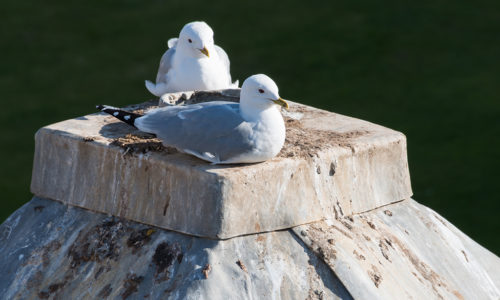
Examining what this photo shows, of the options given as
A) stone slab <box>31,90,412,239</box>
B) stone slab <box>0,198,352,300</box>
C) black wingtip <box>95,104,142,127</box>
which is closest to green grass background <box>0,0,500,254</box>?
stone slab <box>31,90,412,239</box>

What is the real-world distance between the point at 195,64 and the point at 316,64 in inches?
236

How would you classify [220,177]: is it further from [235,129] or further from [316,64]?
[316,64]

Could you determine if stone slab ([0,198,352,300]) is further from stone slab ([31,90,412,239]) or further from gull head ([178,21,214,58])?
gull head ([178,21,214,58])

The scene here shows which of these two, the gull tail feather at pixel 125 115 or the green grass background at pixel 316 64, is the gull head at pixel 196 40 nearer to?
the gull tail feather at pixel 125 115

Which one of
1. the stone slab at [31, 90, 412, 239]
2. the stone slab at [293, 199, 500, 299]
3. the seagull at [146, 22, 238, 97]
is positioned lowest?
the stone slab at [293, 199, 500, 299]

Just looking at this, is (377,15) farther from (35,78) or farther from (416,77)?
(35,78)

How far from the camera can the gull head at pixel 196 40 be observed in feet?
17.4

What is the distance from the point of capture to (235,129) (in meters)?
4.38

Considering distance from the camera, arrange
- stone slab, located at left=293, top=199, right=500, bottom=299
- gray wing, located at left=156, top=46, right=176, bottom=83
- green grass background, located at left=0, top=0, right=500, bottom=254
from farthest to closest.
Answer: green grass background, located at left=0, top=0, right=500, bottom=254, gray wing, located at left=156, top=46, right=176, bottom=83, stone slab, located at left=293, top=199, right=500, bottom=299

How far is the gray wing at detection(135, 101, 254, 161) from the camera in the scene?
14.4ft

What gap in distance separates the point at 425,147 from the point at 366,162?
4.72m

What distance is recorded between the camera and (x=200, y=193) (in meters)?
4.43

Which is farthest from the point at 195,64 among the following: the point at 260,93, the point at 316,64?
the point at 316,64

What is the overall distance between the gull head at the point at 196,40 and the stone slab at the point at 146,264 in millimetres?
1110
